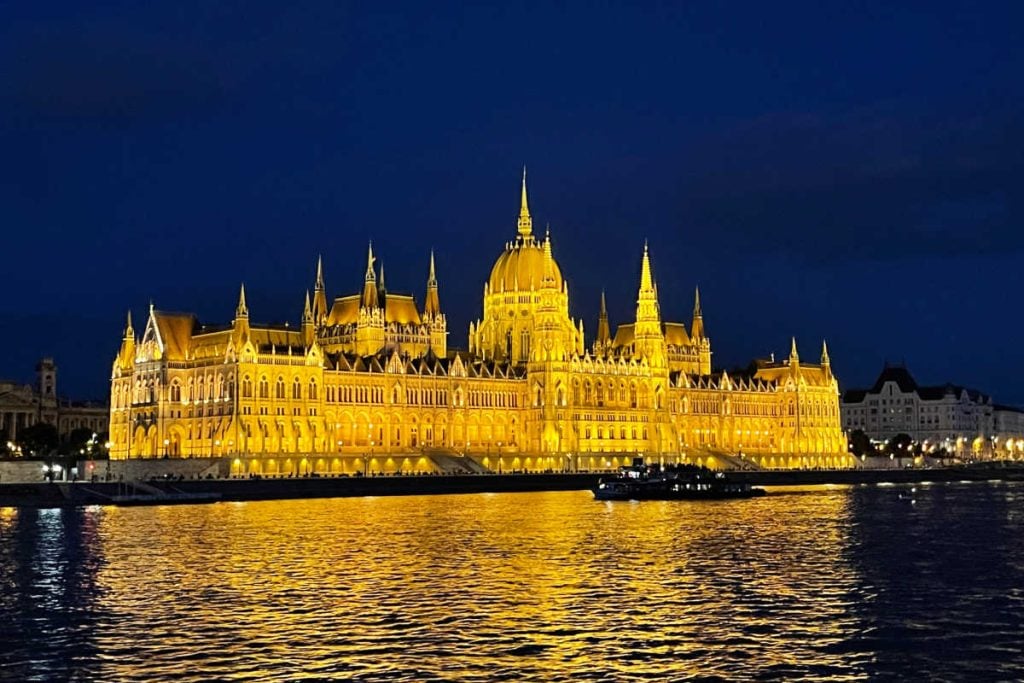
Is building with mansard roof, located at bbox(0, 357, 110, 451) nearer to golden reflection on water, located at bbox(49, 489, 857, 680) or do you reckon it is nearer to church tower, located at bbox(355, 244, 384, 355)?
church tower, located at bbox(355, 244, 384, 355)

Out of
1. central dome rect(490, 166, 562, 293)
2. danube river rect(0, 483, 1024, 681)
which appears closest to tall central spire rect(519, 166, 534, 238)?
central dome rect(490, 166, 562, 293)

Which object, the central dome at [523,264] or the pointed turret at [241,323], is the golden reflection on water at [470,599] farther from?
the central dome at [523,264]

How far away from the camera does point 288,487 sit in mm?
108125

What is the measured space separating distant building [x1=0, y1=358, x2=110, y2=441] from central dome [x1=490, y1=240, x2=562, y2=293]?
2084 inches

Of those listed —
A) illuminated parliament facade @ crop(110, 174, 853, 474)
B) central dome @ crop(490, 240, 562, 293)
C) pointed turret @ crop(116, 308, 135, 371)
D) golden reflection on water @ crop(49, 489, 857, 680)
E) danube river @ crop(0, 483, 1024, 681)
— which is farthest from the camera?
central dome @ crop(490, 240, 562, 293)

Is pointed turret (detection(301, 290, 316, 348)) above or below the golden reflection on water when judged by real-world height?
above

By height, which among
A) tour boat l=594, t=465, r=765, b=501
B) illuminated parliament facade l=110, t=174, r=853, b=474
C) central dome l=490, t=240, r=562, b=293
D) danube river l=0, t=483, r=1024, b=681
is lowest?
danube river l=0, t=483, r=1024, b=681

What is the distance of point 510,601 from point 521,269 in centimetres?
12586

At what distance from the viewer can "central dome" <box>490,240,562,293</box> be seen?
16325cm

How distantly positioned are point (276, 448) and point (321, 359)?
425 inches

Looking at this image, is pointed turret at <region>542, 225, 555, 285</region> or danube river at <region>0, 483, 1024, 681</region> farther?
pointed turret at <region>542, 225, 555, 285</region>

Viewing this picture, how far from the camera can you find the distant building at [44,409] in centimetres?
16575

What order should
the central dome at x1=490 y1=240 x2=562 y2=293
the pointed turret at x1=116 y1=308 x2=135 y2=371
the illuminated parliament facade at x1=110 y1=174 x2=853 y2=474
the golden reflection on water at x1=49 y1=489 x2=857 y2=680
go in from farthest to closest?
the central dome at x1=490 y1=240 x2=562 y2=293 < the pointed turret at x1=116 y1=308 x2=135 y2=371 < the illuminated parliament facade at x1=110 y1=174 x2=853 y2=474 < the golden reflection on water at x1=49 y1=489 x2=857 y2=680

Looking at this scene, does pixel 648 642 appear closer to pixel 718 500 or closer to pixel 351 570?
pixel 351 570
